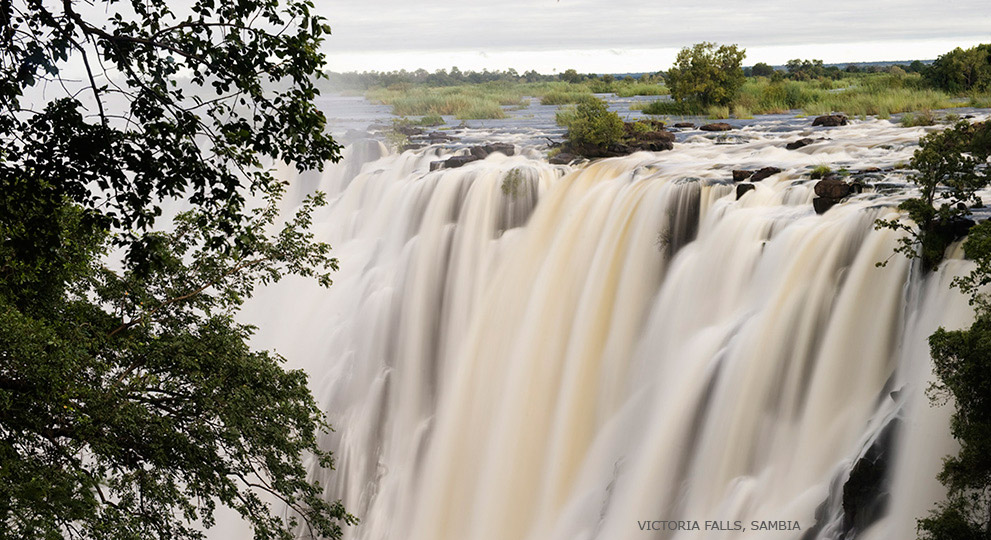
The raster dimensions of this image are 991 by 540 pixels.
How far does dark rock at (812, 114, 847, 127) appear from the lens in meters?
21.1

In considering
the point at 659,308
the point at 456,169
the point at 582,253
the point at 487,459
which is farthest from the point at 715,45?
the point at 487,459

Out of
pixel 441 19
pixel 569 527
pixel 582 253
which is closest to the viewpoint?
pixel 569 527

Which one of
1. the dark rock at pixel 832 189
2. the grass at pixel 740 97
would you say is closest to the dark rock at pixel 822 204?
the dark rock at pixel 832 189

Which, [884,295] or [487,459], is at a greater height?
[884,295]

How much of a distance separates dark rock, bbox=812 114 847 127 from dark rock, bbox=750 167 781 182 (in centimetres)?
504

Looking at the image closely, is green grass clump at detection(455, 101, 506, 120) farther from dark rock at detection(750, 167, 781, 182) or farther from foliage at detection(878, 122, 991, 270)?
foliage at detection(878, 122, 991, 270)

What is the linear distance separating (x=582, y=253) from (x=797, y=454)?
255 inches

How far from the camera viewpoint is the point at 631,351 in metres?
16.0

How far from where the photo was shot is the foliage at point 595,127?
22.1m

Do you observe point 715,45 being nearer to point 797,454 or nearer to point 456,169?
point 456,169

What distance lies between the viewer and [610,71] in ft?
95.8

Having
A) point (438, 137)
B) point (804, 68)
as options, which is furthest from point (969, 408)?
point (438, 137)

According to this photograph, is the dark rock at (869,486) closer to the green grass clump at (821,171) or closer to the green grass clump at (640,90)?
the green grass clump at (821,171)

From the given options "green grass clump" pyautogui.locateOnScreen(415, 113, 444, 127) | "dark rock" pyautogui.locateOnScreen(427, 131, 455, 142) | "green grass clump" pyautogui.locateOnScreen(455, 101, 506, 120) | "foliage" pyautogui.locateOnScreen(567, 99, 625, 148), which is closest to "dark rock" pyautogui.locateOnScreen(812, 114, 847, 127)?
"foliage" pyautogui.locateOnScreen(567, 99, 625, 148)
